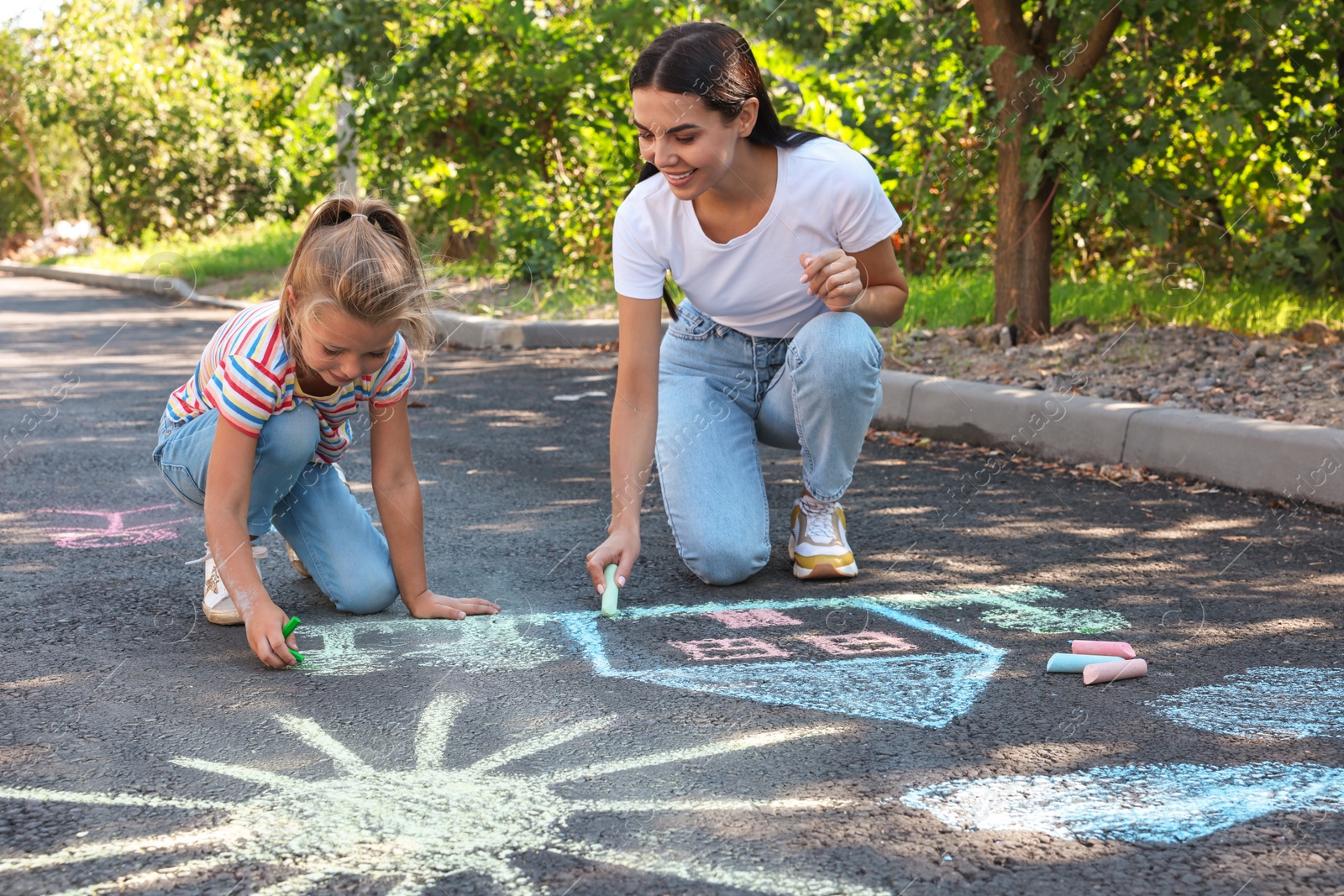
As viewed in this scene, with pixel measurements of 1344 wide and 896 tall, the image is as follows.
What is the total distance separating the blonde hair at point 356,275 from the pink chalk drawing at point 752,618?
921 mm

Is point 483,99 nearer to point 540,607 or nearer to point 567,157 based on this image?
point 567,157

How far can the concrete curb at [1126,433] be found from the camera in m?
4.04

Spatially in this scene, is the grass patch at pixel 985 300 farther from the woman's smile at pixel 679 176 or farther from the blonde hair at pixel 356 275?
the woman's smile at pixel 679 176

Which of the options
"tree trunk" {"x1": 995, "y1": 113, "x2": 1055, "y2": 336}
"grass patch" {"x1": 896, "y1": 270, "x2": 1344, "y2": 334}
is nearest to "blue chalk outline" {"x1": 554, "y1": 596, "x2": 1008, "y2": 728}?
"tree trunk" {"x1": 995, "y1": 113, "x2": 1055, "y2": 336}

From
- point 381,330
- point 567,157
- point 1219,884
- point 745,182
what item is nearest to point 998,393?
point 745,182

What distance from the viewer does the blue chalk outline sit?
2.36 meters

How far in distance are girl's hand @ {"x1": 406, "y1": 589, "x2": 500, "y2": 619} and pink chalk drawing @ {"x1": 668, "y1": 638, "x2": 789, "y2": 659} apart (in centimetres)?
46

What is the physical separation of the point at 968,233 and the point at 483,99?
3.74 meters

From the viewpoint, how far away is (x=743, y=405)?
140 inches

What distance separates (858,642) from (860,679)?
0.82 ft

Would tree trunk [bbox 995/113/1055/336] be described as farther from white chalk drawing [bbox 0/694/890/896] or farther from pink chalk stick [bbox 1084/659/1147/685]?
white chalk drawing [bbox 0/694/890/896]

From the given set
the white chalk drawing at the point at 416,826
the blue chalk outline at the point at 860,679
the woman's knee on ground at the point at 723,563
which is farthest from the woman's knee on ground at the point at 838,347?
the white chalk drawing at the point at 416,826

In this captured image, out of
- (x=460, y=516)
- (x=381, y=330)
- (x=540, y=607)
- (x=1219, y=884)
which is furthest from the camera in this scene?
(x=460, y=516)

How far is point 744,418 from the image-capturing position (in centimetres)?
356
